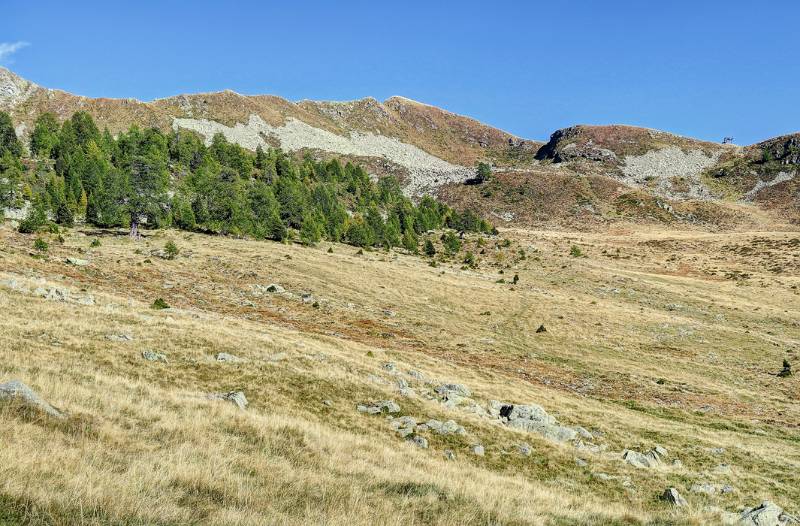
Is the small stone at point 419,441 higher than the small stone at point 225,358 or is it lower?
lower

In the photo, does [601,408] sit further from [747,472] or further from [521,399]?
[747,472]

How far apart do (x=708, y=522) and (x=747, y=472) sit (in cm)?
1240

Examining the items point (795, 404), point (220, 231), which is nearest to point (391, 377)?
point (795, 404)

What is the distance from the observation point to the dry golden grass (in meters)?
9.29

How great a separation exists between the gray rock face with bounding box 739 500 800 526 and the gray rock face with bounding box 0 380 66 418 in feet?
56.1

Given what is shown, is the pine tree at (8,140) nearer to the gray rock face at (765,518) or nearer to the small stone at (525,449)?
the small stone at (525,449)

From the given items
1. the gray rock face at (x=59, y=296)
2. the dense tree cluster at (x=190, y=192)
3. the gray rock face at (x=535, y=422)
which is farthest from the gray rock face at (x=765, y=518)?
the dense tree cluster at (x=190, y=192)

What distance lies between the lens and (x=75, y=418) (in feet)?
37.5

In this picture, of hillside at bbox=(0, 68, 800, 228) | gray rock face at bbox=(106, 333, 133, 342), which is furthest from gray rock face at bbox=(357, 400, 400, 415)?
hillside at bbox=(0, 68, 800, 228)

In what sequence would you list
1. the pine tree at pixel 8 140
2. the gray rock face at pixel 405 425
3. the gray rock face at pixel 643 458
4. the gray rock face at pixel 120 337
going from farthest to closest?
the pine tree at pixel 8 140, the gray rock face at pixel 120 337, the gray rock face at pixel 643 458, the gray rock face at pixel 405 425

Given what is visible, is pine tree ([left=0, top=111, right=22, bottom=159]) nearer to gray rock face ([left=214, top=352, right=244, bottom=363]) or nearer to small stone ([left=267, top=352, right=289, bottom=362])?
small stone ([left=267, top=352, right=289, bottom=362])

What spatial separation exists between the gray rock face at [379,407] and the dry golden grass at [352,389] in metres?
0.49

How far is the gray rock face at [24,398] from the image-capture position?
11000 millimetres

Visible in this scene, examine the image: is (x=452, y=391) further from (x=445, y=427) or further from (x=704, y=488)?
(x=704, y=488)
